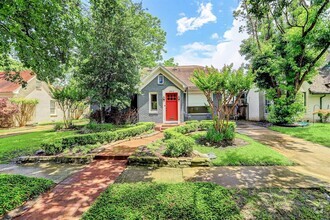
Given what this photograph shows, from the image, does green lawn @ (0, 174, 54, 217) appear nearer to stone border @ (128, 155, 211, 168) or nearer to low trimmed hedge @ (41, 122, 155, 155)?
low trimmed hedge @ (41, 122, 155, 155)

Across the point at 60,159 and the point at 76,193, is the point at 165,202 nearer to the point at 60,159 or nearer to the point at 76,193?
the point at 76,193

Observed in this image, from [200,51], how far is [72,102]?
17.5 metres

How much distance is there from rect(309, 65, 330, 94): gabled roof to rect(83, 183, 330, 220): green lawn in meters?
16.9

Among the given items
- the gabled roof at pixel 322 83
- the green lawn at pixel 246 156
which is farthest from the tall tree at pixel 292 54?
the green lawn at pixel 246 156

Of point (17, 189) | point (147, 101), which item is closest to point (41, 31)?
point (17, 189)

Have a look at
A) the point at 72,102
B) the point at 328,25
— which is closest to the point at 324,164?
the point at 328,25

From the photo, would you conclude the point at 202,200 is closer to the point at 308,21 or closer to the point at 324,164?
the point at 324,164

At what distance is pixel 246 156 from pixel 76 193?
555cm

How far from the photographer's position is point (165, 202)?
3561 millimetres

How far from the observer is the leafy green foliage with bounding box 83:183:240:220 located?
10.4ft

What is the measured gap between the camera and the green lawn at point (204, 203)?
3188 mm

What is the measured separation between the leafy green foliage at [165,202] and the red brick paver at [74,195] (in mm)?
364

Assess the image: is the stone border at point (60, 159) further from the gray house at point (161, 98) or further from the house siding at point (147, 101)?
the gray house at point (161, 98)

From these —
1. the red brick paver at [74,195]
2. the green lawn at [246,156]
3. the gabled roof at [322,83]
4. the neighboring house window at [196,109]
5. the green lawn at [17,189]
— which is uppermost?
the gabled roof at [322,83]
